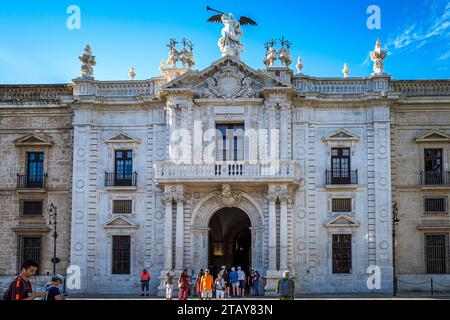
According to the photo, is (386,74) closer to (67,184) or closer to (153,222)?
(153,222)

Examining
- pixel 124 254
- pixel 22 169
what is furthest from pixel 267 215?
pixel 22 169

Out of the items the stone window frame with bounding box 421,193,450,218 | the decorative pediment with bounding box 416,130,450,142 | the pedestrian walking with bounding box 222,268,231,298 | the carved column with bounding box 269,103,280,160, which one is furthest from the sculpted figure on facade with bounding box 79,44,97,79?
the stone window frame with bounding box 421,193,450,218

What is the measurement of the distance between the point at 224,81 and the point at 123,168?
7162 millimetres

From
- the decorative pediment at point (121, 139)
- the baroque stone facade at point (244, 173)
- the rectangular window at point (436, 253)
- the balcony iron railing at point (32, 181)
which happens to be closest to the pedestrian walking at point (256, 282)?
the baroque stone facade at point (244, 173)

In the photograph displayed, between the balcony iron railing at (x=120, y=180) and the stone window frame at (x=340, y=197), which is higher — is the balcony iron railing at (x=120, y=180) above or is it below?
above

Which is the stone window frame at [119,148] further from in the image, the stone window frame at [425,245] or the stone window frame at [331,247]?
the stone window frame at [425,245]

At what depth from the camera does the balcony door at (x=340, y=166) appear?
35.7m

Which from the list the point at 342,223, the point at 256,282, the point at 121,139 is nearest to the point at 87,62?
the point at 121,139

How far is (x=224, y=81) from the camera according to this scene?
35.7 m

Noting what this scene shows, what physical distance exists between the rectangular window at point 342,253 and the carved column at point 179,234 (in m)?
7.83

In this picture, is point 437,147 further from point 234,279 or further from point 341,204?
point 234,279
